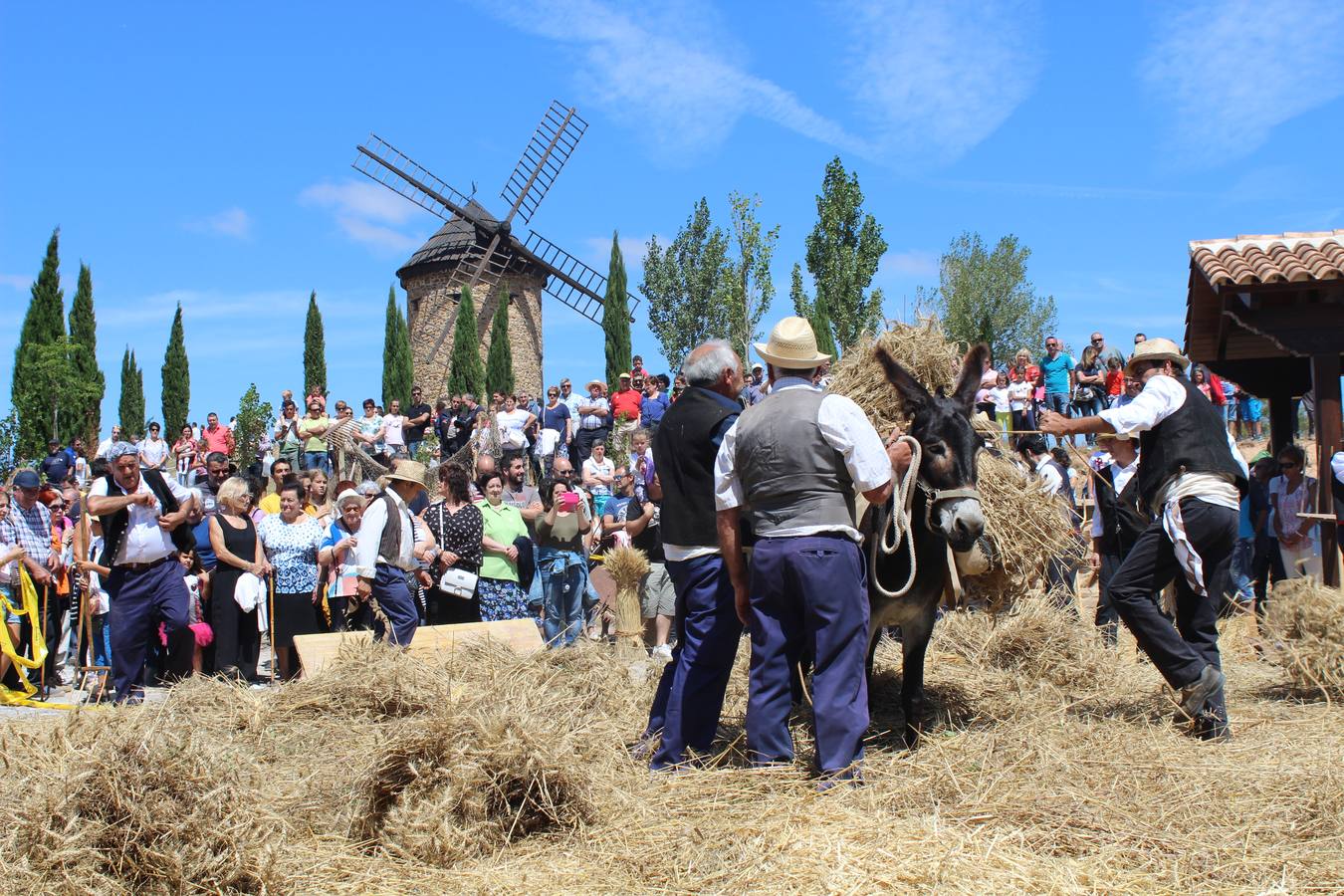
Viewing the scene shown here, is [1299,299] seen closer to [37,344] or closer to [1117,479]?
[1117,479]

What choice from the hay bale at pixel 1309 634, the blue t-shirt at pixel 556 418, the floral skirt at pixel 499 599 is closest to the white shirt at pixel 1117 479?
the hay bale at pixel 1309 634

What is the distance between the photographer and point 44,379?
33.4m

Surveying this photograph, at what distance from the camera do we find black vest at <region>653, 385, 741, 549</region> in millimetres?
5527

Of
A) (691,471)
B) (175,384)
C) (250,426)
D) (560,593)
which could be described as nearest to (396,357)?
(175,384)

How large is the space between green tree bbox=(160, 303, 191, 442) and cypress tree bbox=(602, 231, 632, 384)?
1696 cm

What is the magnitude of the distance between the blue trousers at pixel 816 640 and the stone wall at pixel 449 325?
129 feet

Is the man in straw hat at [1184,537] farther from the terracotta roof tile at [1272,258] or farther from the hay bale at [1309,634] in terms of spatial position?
the terracotta roof tile at [1272,258]

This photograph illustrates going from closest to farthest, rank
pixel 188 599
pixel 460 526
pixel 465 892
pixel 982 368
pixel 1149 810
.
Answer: pixel 465 892, pixel 1149 810, pixel 982 368, pixel 188 599, pixel 460 526

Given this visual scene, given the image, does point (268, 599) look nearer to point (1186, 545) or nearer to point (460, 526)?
point (460, 526)

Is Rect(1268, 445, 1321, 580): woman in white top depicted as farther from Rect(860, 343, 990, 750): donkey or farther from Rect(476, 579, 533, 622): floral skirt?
Rect(476, 579, 533, 622): floral skirt

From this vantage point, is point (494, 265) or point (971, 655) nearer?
point (971, 655)

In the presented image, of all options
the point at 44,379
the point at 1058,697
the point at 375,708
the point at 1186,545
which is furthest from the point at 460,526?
the point at 44,379

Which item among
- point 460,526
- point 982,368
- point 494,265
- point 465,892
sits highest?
point 494,265

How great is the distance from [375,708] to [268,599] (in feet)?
13.0
